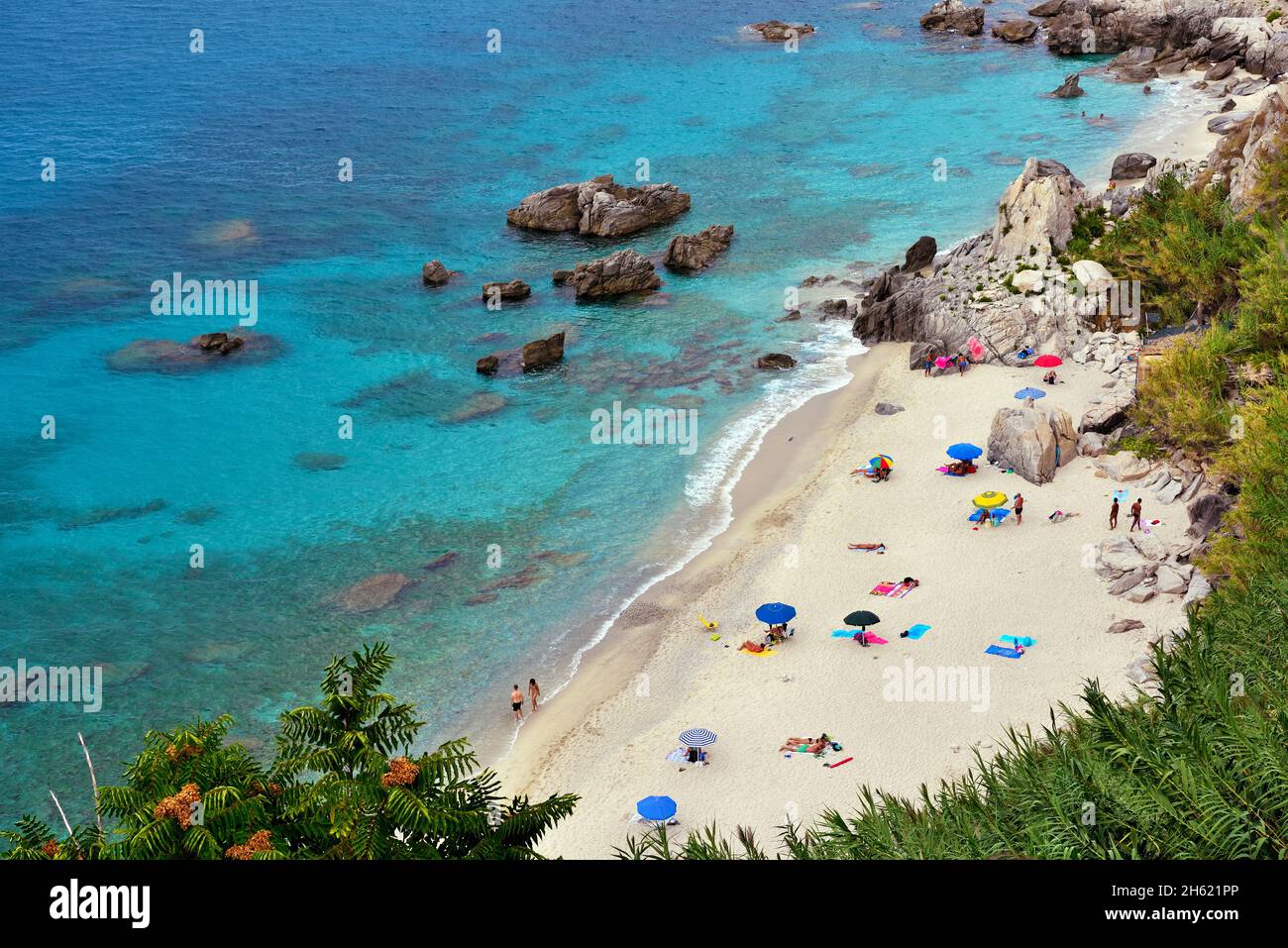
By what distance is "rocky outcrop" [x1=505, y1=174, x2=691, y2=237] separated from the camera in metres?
86.7

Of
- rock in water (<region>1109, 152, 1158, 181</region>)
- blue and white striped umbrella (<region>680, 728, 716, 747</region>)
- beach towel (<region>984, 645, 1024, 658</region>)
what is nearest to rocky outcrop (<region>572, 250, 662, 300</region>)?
rock in water (<region>1109, 152, 1158, 181</region>)

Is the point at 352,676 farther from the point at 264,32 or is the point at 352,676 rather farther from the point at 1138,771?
the point at 264,32

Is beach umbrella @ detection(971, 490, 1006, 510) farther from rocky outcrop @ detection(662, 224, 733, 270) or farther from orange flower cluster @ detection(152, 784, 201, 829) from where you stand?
rocky outcrop @ detection(662, 224, 733, 270)

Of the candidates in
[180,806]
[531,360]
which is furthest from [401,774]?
[531,360]

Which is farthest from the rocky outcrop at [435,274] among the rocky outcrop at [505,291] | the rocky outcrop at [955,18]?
the rocky outcrop at [955,18]

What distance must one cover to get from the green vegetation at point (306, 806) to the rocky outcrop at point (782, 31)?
128 m

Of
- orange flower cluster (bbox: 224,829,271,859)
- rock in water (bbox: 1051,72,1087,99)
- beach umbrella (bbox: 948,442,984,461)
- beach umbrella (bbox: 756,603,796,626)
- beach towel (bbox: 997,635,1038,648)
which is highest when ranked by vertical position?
rock in water (bbox: 1051,72,1087,99)

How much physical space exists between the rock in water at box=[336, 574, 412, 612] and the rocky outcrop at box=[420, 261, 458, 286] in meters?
33.4

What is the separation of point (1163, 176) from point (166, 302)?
60.1 meters

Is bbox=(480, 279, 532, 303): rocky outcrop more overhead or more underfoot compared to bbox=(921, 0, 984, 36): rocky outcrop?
more underfoot

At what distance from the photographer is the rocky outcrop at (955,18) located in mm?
132125

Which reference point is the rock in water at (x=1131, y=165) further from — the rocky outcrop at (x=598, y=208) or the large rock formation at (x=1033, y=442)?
the large rock formation at (x=1033, y=442)

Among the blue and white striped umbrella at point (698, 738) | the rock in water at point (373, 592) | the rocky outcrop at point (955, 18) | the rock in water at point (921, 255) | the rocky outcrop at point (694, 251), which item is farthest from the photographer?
the rocky outcrop at point (955, 18)

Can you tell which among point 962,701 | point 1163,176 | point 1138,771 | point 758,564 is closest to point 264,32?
point 1163,176
